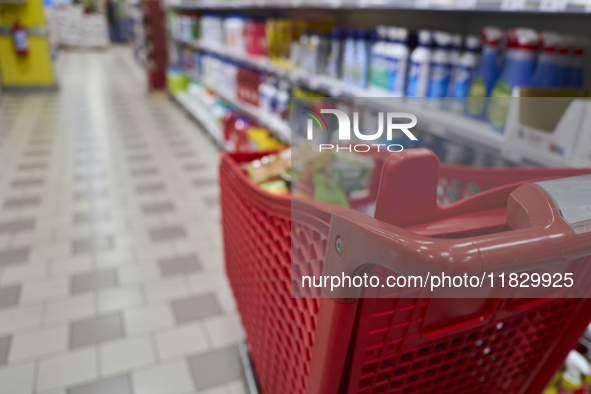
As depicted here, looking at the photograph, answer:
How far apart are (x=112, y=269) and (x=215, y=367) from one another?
1004 millimetres

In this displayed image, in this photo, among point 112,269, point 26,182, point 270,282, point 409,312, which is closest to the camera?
point 409,312

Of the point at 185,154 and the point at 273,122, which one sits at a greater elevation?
the point at 273,122

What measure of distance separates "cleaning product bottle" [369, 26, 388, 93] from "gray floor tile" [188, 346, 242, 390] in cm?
141

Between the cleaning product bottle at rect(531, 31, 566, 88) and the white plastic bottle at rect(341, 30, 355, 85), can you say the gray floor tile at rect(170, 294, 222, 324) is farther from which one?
the cleaning product bottle at rect(531, 31, 566, 88)

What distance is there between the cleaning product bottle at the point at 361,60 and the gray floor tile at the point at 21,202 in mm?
2595

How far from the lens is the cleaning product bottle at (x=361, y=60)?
212 cm

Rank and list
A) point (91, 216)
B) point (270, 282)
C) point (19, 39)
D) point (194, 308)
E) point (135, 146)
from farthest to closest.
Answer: point (19, 39) → point (135, 146) → point (91, 216) → point (194, 308) → point (270, 282)

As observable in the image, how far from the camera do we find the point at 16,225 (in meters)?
2.77

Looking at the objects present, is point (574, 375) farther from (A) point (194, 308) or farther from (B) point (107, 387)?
(B) point (107, 387)

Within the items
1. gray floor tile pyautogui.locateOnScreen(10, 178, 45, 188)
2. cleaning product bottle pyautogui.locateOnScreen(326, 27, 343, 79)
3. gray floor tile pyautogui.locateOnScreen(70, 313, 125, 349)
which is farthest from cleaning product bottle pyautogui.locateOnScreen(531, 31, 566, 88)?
gray floor tile pyautogui.locateOnScreen(10, 178, 45, 188)

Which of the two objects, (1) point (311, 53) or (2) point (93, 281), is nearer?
(2) point (93, 281)

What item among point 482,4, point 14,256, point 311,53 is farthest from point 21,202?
point 482,4

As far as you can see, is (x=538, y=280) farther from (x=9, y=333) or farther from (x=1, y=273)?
(x=1, y=273)

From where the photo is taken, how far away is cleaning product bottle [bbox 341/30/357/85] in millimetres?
2213
